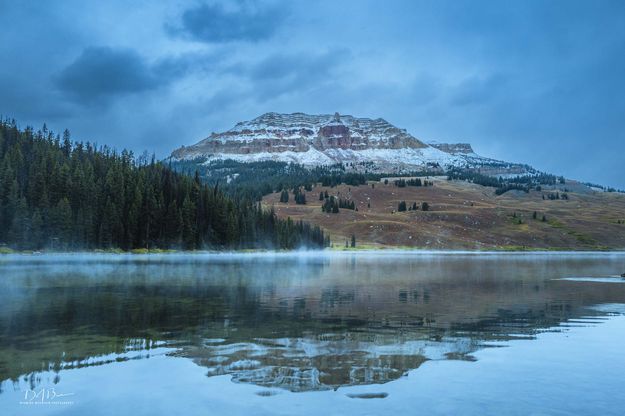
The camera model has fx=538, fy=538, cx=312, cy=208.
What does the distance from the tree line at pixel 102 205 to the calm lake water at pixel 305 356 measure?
8419 cm

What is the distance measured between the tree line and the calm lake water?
84195 millimetres

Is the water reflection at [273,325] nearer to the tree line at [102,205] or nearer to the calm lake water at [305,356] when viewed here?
the calm lake water at [305,356]

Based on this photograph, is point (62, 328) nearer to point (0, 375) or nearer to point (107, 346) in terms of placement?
point (107, 346)

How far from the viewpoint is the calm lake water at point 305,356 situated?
13.5 m

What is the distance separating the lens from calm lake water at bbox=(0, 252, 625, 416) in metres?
13.5

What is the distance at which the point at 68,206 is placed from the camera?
114500 millimetres

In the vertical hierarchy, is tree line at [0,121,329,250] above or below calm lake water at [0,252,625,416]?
above

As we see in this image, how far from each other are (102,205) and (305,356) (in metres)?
115
